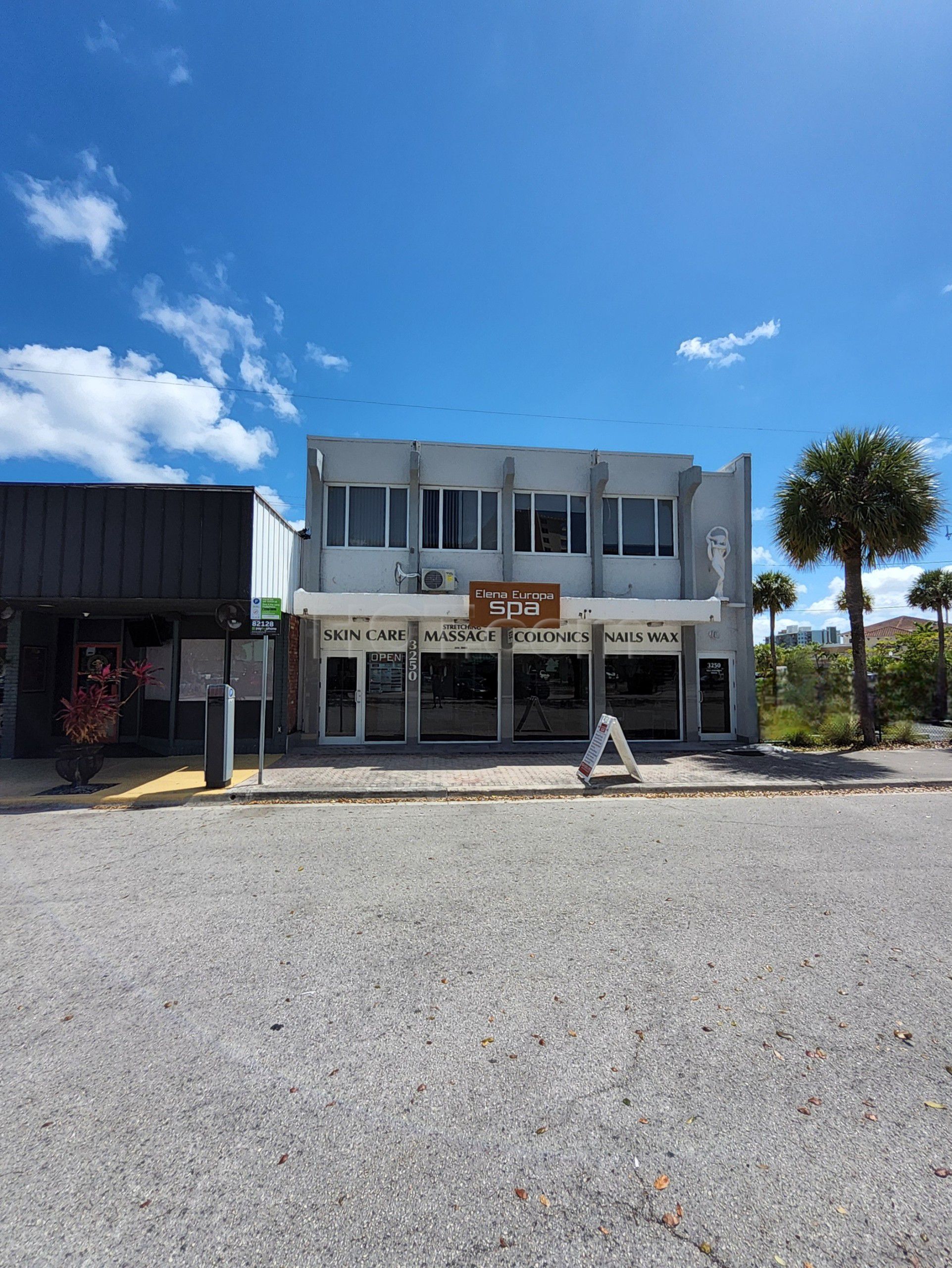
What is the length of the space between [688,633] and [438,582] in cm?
664

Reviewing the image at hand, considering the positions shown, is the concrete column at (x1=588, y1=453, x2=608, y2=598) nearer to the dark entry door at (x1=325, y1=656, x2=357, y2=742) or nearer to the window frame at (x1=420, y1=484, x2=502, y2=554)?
the window frame at (x1=420, y1=484, x2=502, y2=554)

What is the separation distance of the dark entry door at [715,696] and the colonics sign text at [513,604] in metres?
4.75

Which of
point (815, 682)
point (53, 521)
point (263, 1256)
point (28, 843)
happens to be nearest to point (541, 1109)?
point (263, 1256)

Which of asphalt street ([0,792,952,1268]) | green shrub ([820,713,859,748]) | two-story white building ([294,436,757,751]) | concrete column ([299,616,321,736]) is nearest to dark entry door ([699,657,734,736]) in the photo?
two-story white building ([294,436,757,751])

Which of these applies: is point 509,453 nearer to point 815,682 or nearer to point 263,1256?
point 815,682

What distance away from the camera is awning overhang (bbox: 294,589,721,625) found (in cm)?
1368

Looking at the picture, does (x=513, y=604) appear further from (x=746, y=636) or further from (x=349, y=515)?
(x=746, y=636)

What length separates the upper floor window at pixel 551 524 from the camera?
1573cm

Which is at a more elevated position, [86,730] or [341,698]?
[341,698]

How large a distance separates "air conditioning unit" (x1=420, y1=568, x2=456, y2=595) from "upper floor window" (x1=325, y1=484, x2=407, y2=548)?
123 centimetres

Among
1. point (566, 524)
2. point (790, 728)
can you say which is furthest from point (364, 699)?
point (790, 728)

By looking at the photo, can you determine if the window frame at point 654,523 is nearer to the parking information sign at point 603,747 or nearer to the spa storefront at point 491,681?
the spa storefront at point 491,681

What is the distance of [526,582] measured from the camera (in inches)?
582

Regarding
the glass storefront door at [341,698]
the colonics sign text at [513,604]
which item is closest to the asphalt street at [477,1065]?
the colonics sign text at [513,604]
